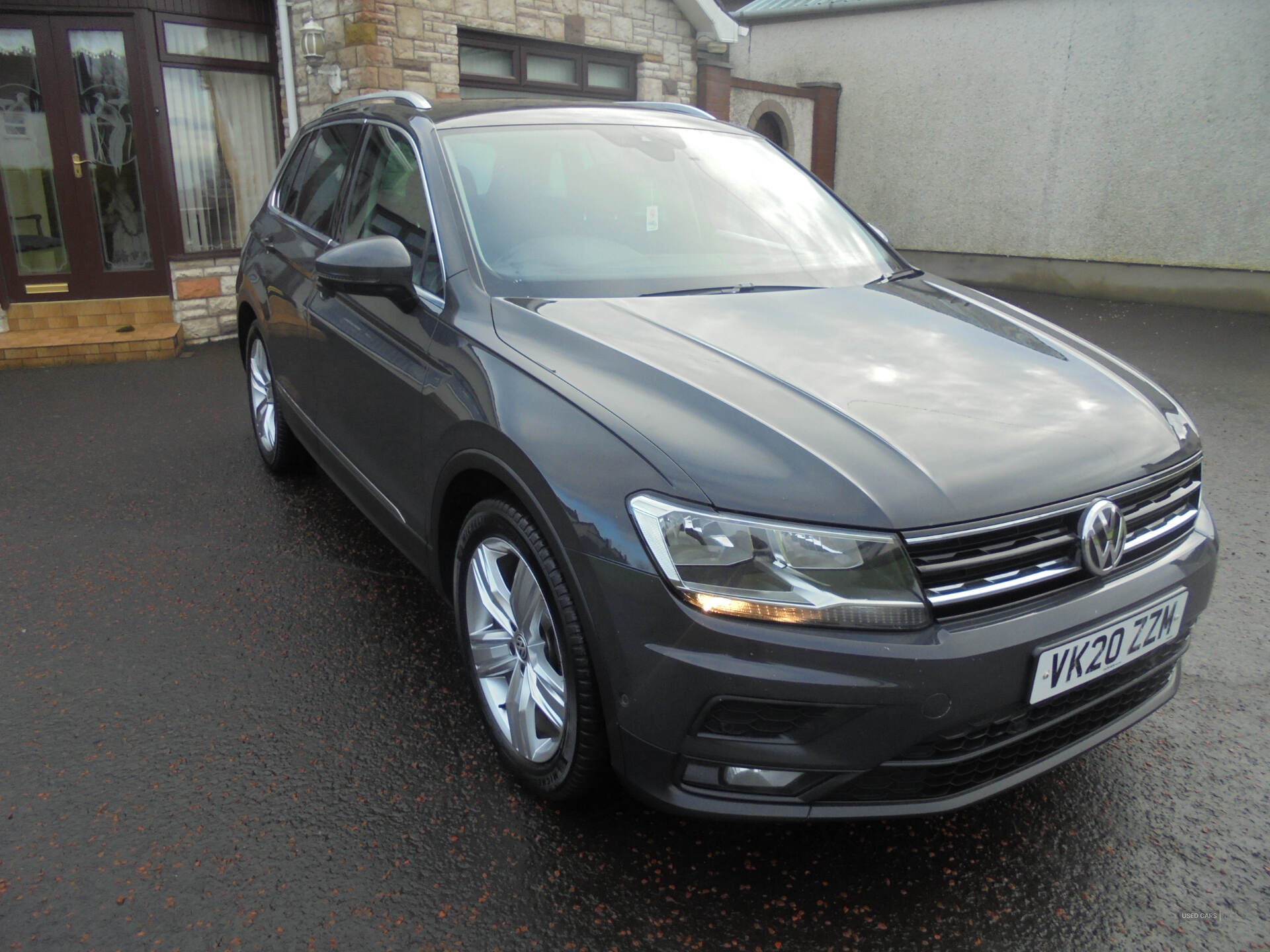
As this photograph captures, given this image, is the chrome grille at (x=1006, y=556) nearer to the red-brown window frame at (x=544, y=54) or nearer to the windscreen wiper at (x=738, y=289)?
the windscreen wiper at (x=738, y=289)

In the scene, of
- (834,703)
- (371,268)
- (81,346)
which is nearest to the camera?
(834,703)

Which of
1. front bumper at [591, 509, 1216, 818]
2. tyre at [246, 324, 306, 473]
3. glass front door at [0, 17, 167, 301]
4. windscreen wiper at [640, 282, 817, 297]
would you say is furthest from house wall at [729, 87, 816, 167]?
front bumper at [591, 509, 1216, 818]

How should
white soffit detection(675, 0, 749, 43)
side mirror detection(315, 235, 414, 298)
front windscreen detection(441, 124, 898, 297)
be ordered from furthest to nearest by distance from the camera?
white soffit detection(675, 0, 749, 43) < front windscreen detection(441, 124, 898, 297) < side mirror detection(315, 235, 414, 298)

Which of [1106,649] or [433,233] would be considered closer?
[1106,649]

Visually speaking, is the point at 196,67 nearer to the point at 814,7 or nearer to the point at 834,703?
the point at 834,703

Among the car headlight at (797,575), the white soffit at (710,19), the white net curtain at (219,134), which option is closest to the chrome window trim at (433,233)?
the car headlight at (797,575)

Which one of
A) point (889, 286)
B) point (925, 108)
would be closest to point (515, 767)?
point (889, 286)

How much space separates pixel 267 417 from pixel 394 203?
2.08 meters

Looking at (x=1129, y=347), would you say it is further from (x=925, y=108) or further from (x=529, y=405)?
(x=529, y=405)

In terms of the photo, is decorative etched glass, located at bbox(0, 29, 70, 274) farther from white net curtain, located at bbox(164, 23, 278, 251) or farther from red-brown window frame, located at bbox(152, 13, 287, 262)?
white net curtain, located at bbox(164, 23, 278, 251)

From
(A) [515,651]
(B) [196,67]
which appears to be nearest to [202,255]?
(B) [196,67]

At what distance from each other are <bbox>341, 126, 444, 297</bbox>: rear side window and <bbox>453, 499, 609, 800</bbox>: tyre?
83 cm

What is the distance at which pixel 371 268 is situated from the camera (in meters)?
2.74

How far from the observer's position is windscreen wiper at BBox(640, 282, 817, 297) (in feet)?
9.21
